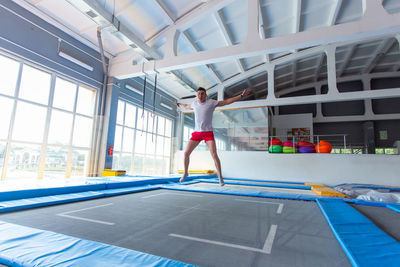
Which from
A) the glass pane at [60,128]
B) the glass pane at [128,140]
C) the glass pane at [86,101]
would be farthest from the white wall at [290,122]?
the glass pane at [60,128]

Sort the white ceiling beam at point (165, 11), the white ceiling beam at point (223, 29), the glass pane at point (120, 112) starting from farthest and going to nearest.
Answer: the glass pane at point (120, 112) < the white ceiling beam at point (223, 29) < the white ceiling beam at point (165, 11)

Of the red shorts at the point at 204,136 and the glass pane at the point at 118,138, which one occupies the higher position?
the glass pane at the point at 118,138

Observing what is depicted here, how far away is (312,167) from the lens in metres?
7.30

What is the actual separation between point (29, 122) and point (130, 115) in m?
3.05

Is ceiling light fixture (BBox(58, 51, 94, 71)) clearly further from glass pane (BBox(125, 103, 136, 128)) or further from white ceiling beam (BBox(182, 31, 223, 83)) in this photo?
white ceiling beam (BBox(182, 31, 223, 83))

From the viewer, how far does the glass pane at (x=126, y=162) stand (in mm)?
7022

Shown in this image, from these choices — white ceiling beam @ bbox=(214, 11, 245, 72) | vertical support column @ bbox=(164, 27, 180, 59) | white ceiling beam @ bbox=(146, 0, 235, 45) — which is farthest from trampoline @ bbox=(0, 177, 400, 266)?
white ceiling beam @ bbox=(214, 11, 245, 72)

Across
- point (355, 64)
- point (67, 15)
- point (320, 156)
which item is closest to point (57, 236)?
point (67, 15)

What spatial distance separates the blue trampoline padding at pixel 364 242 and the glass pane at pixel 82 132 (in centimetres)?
578

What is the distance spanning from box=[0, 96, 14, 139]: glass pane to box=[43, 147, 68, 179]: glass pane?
2.98 feet

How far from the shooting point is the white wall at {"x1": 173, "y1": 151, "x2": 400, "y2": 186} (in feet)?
22.0

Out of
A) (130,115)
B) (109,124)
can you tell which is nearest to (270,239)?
(109,124)

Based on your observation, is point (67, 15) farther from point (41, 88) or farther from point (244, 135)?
point (244, 135)

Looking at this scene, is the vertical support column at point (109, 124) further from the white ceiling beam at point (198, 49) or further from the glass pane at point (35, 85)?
the white ceiling beam at point (198, 49)
